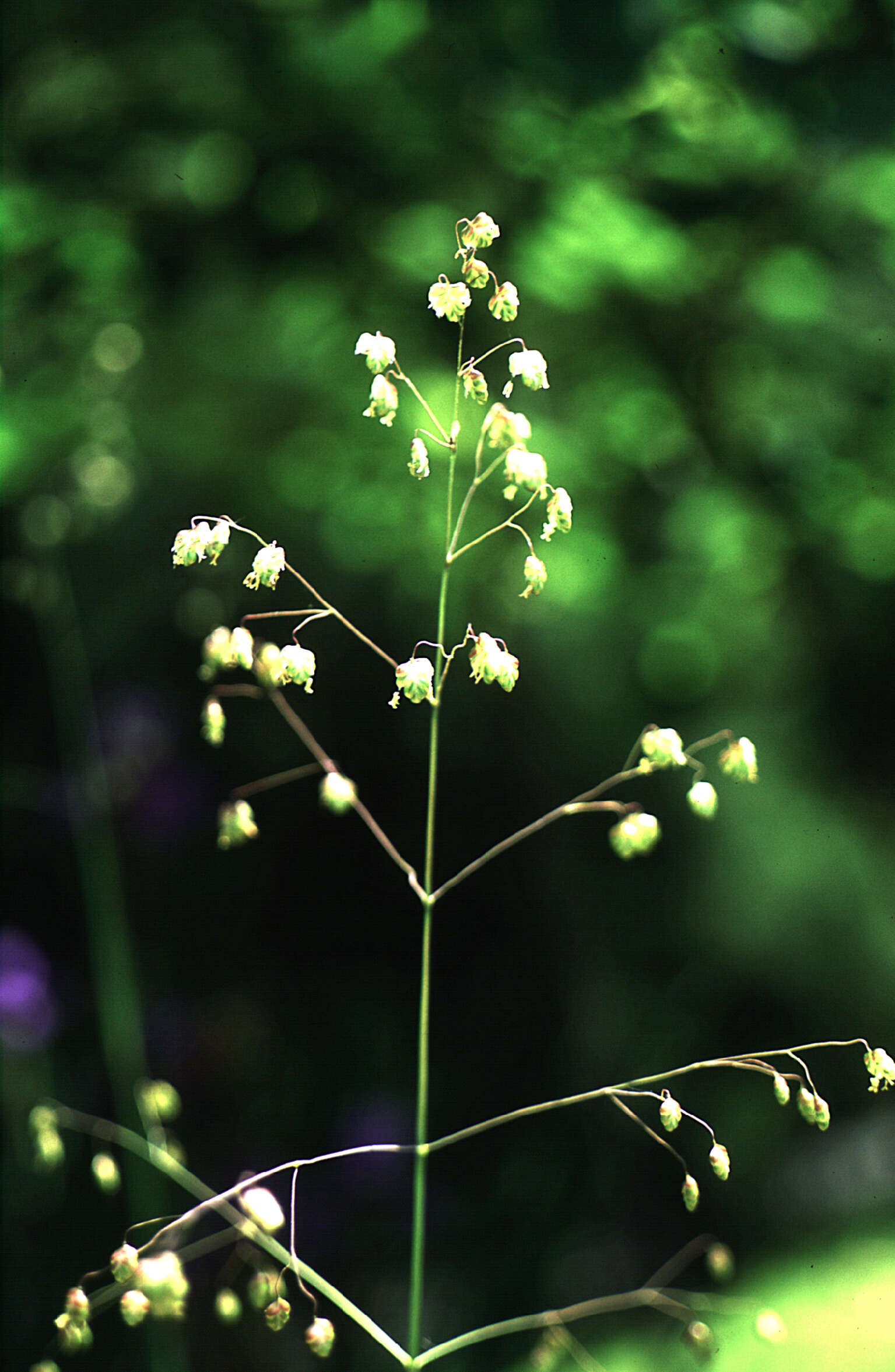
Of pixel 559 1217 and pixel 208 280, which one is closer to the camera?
pixel 208 280

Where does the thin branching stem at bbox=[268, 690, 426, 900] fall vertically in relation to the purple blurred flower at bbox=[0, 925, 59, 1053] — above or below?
above

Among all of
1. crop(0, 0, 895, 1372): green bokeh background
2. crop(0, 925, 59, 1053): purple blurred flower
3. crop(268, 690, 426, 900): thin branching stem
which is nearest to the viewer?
crop(268, 690, 426, 900): thin branching stem

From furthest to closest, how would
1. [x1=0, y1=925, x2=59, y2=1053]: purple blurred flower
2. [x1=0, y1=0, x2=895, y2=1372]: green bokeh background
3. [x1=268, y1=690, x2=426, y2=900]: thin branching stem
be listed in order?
[x1=0, y1=925, x2=59, y2=1053]: purple blurred flower → [x1=0, y1=0, x2=895, y2=1372]: green bokeh background → [x1=268, y1=690, x2=426, y2=900]: thin branching stem

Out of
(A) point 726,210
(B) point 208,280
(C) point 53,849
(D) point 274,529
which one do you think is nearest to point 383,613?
(D) point 274,529

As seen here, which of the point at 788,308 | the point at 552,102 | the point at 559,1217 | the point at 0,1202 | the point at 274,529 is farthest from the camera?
the point at 274,529

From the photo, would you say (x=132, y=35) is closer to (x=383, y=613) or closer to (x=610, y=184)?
(x=610, y=184)

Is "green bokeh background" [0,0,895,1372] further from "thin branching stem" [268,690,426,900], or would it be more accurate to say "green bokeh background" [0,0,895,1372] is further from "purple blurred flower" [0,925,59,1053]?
"thin branching stem" [268,690,426,900]

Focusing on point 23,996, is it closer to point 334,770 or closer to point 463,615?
point 463,615

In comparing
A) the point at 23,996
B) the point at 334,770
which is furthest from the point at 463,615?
the point at 334,770

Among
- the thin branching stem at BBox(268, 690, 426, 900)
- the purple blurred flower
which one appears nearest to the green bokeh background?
the purple blurred flower
